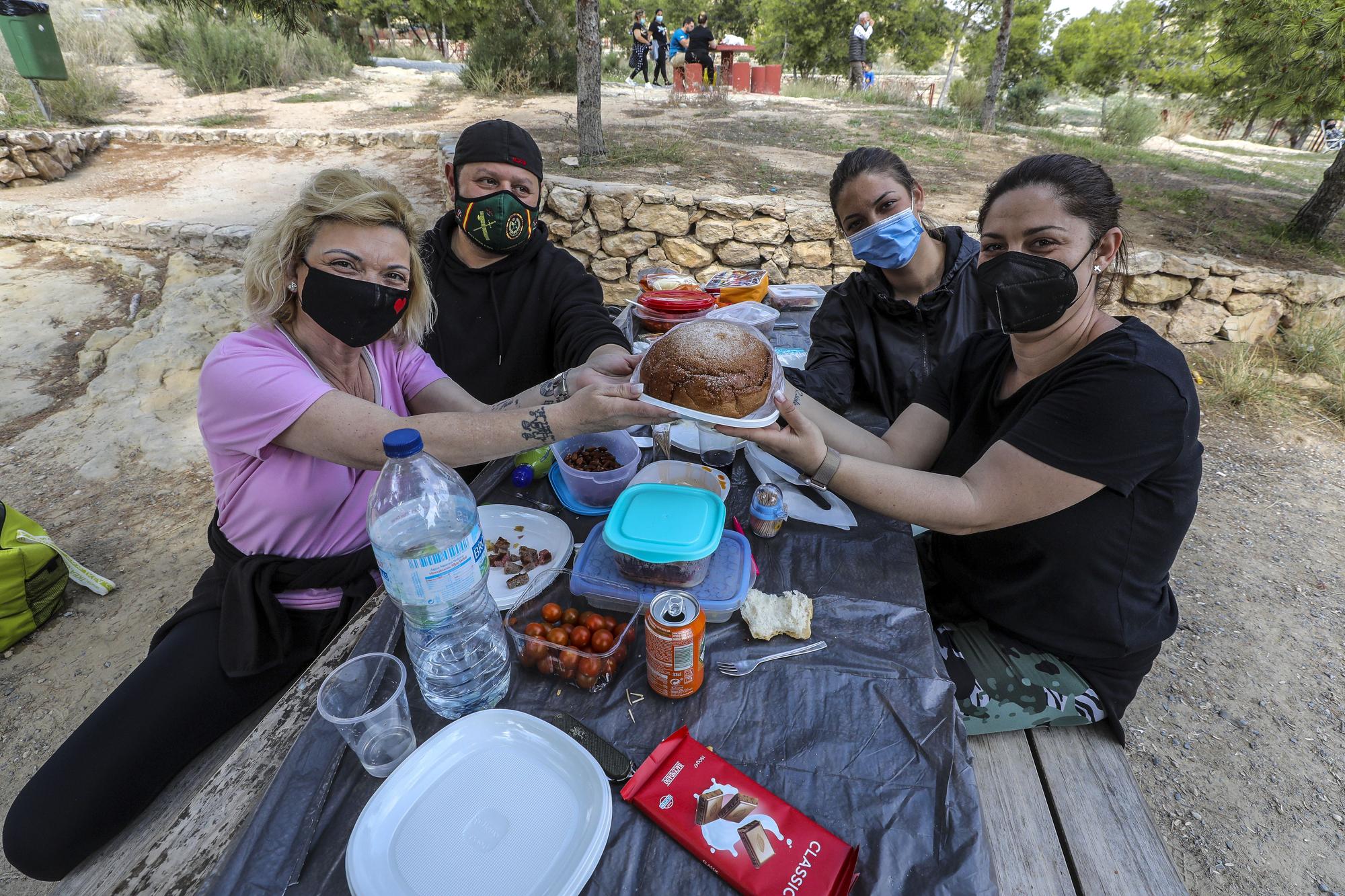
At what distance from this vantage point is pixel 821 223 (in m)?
7.63

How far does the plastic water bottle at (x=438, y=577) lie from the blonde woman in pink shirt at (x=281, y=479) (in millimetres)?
293

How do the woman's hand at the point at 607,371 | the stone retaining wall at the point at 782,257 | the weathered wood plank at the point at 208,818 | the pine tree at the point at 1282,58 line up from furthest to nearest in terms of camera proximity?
the stone retaining wall at the point at 782,257 → the pine tree at the point at 1282,58 → the woman's hand at the point at 607,371 → the weathered wood plank at the point at 208,818

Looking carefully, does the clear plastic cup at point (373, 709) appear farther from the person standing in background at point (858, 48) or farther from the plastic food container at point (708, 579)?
the person standing in background at point (858, 48)

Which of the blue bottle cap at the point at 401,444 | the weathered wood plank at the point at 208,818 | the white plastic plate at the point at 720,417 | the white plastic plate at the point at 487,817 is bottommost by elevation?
the weathered wood plank at the point at 208,818

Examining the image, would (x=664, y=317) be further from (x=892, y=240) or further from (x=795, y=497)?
(x=795, y=497)

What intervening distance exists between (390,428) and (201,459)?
15.3 ft

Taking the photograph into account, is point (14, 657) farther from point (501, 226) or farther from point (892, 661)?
point (892, 661)

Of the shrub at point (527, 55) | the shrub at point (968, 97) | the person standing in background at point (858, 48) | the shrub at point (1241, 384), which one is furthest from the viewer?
the person standing in background at point (858, 48)

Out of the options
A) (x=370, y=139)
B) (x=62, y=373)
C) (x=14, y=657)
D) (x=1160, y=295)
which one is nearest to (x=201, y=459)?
(x=14, y=657)

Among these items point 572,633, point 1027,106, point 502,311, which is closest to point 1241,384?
point 502,311

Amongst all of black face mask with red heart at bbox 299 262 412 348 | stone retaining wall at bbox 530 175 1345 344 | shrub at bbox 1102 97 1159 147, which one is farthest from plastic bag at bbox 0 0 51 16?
shrub at bbox 1102 97 1159 147

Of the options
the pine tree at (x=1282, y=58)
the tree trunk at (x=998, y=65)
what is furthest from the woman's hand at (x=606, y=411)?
the tree trunk at (x=998, y=65)

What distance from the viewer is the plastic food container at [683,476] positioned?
7.02ft

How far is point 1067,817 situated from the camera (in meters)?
1.69
